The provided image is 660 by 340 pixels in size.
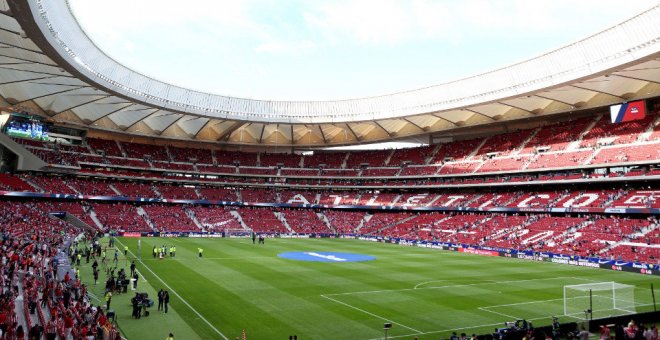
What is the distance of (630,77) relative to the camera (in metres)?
43.3

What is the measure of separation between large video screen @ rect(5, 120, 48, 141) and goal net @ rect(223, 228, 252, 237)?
2509cm

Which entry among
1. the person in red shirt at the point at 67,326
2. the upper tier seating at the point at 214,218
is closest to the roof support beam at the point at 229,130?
the upper tier seating at the point at 214,218

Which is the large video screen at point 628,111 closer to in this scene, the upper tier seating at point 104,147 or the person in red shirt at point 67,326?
the person in red shirt at point 67,326

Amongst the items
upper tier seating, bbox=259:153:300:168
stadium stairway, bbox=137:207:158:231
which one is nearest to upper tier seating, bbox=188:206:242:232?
stadium stairway, bbox=137:207:158:231

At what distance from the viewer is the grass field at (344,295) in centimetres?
1875

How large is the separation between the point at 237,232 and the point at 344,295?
39.3 metres

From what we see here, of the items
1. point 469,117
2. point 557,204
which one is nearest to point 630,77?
point 557,204

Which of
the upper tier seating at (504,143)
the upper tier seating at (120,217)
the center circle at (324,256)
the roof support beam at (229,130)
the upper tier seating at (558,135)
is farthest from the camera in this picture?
the roof support beam at (229,130)

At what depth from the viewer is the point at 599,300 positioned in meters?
23.0

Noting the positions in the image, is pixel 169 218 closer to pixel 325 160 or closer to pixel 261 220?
pixel 261 220

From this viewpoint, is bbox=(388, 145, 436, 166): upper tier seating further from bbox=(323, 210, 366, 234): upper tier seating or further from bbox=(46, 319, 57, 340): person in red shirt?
bbox=(46, 319, 57, 340): person in red shirt

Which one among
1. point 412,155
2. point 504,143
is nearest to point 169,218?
point 412,155

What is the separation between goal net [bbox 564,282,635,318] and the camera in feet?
69.7

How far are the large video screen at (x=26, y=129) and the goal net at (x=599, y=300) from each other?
5742 centimetres
